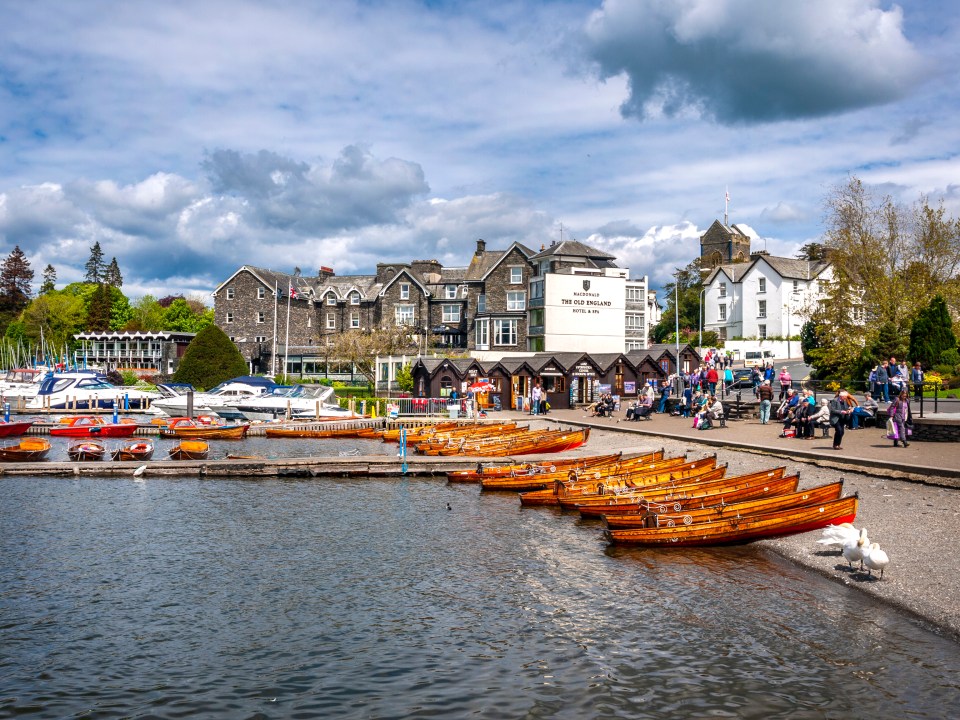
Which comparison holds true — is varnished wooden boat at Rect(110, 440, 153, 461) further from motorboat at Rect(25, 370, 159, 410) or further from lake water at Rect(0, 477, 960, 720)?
motorboat at Rect(25, 370, 159, 410)

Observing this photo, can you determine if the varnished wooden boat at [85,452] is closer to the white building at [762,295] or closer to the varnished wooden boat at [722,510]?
the varnished wooden boat at [722,510]

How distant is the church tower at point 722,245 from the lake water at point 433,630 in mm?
117876

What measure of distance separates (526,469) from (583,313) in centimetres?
5028

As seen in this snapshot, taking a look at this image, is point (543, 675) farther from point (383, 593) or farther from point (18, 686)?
point (18, 686)

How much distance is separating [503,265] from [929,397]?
52431 millimetres

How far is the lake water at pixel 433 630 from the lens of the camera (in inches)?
468

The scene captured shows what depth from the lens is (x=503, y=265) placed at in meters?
88.1

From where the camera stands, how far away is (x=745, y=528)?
19.9 m

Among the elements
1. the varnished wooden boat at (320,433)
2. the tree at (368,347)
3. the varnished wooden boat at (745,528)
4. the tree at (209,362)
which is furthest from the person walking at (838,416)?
the tree at (209,362)

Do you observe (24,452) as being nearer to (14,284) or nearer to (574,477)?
(574,477)

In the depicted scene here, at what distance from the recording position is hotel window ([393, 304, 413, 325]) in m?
92.5

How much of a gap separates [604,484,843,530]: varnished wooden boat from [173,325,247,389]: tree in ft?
184

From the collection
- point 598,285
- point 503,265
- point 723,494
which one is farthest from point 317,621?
point 503,265

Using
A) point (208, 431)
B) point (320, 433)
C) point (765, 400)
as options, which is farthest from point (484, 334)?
point (765, 400)
